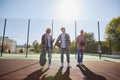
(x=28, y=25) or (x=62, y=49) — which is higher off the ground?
(x=28, y=25)

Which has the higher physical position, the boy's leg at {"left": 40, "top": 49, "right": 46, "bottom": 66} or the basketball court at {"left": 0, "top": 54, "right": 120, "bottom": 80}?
the boy's leg at {"left": 40, "top": 49, "right": 46, "bottom": 66}

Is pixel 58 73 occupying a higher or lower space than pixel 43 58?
lower

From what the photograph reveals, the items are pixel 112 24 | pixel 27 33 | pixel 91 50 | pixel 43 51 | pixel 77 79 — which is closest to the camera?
pixel 77 79

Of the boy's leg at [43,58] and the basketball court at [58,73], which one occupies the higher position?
the boy's leg at [43,58]

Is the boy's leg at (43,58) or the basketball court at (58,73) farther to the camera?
the boy's leg at (43,58)

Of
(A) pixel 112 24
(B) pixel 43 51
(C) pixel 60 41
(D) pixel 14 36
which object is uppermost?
(A) pixel 112 24

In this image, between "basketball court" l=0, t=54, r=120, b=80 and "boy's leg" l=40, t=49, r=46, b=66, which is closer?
"basketball court" l=0, t=54, r=120, b=80

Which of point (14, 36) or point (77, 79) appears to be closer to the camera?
point (77, 79)

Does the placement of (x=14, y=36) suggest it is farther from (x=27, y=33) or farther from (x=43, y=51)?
(x=43, y=51)

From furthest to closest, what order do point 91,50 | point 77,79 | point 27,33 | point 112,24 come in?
point 112,24 → point 91,50 → point 27,33 → point 77,79

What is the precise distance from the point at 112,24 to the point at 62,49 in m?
35.0

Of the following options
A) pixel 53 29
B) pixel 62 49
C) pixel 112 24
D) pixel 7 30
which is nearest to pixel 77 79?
pixel 62 49

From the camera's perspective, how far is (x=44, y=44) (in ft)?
21.8

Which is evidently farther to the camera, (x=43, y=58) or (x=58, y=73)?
(x=43, y=58)
